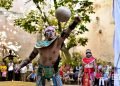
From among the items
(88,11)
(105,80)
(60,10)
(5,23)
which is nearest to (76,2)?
(88,11)

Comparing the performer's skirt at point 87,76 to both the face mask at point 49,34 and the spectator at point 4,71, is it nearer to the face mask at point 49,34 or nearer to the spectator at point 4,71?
the face mask at point 49,34

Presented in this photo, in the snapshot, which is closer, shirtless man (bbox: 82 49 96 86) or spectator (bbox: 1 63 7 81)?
shirtless man (bbox: 82 49 96 86)

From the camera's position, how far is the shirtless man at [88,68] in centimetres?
1186

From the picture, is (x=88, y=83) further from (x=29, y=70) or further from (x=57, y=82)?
(x=29, y=70)

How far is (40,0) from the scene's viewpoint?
21984mm

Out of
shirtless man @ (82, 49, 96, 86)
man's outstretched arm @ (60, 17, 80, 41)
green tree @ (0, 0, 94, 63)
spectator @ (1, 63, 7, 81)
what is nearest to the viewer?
man's outstretched arm @ (60, 17, 80, 41)

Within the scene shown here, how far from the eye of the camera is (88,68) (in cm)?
1195

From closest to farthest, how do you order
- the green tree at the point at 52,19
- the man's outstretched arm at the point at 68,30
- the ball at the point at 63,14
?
the man's outstretched arm at the point at 68,30 → the ball at the point at 63,14 → the green tree at the point at 52,19

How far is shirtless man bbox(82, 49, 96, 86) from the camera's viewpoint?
1186 centimetres

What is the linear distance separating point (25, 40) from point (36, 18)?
328 inches

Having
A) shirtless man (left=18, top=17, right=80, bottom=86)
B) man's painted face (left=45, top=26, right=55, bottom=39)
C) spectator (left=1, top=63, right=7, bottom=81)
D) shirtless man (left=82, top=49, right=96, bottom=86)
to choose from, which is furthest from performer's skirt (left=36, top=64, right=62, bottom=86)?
spectator (left=1, top=63, right=7, bottom=81)

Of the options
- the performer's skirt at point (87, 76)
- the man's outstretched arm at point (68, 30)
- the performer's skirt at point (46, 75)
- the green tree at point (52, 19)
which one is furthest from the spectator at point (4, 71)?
the man's outstretched arm at point (68, 30)

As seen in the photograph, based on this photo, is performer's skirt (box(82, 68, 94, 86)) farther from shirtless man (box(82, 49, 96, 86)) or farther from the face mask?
the face mask

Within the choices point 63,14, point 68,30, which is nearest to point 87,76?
point 63,14
